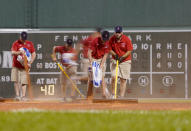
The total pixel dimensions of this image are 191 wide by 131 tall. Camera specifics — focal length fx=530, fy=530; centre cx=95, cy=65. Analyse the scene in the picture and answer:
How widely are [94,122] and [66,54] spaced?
292 inches

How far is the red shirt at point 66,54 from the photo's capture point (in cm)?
1346

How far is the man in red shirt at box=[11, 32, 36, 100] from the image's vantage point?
13.5 metres

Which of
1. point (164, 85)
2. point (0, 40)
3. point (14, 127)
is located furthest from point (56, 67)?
point (14, 127)

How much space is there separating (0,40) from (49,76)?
1.84 metres

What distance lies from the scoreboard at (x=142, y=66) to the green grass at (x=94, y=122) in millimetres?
7914

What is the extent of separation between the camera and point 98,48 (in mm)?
12508

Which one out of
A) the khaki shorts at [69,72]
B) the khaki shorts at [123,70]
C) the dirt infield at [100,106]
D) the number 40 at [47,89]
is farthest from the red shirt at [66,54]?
the dirt infield at [100,106]

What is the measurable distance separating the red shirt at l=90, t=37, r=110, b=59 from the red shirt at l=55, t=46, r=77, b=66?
108 cm

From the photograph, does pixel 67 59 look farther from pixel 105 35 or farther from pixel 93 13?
pixel 93 13

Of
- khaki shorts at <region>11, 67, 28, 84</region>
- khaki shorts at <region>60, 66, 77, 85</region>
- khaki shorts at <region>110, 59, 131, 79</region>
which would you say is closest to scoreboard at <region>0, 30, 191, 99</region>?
khaki shorts at <region>11, 67, 28, 84</region>

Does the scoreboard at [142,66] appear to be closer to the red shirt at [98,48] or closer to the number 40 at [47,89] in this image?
the number 40 at [47,89]

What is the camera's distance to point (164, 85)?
15234 millimetres

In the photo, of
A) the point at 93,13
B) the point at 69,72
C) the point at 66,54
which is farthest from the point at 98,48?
the point at 93,13

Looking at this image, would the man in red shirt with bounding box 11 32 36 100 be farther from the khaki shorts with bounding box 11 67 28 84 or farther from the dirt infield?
the dirt infield
